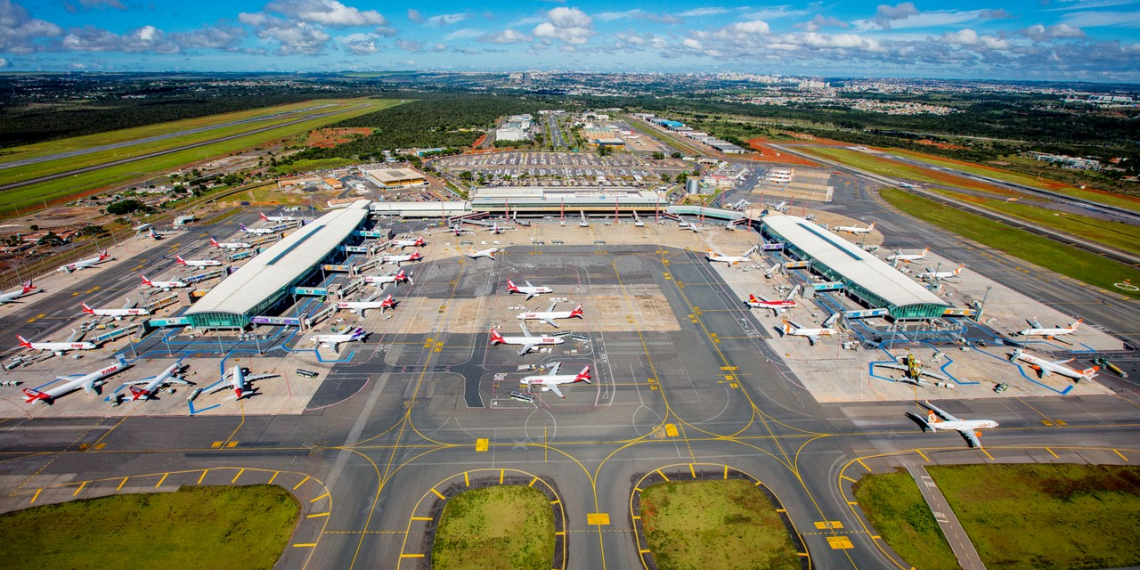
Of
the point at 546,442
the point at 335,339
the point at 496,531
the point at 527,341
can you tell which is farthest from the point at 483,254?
the point at 496,531

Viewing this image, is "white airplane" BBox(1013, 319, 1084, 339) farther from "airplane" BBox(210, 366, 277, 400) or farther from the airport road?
"airplane" BBox(210, 366, 277, 400)

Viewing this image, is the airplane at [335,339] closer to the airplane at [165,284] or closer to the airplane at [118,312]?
the airplane at [118,312]

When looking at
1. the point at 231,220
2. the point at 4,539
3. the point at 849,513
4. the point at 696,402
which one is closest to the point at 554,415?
the point at 696,402

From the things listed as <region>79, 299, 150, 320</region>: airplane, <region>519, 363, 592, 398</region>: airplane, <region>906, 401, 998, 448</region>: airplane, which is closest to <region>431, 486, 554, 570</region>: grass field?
<region>519, 363, 592, 398</region>: airplane

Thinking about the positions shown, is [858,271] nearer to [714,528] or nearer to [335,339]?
[714,528]

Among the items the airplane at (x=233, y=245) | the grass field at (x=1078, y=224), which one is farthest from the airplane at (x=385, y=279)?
the grass field at (x=1078, y=224)
